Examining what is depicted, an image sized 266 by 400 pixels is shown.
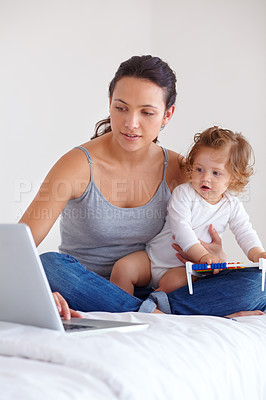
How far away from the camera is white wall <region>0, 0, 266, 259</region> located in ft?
11.3

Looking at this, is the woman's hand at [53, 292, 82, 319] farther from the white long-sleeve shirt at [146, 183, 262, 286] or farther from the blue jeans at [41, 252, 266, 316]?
the white long-sleeve shirt at [146, 183, 262, 286]

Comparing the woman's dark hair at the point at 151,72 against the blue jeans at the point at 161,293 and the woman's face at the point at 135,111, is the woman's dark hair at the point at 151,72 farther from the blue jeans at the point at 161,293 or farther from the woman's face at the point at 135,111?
the blue jeans at the point at 161,293

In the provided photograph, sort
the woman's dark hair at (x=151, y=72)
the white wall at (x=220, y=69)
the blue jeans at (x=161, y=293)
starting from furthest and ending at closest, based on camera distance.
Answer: the white wall at (x=220, y=69) → the woman's dark hair at (x=151, y=72) → the blue jeans at (x=161, y=293)

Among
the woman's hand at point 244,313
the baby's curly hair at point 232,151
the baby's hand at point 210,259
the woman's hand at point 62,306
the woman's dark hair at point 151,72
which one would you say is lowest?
the woman's hand at point 244,313

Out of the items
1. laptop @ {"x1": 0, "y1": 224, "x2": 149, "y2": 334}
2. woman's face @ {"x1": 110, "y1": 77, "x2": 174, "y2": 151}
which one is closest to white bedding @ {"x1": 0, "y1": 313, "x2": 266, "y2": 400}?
laptop @ {"x1": 0, "y1": 224, "x2": 149, "y2": 334}

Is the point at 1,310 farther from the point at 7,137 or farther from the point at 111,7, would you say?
the point at 111,7

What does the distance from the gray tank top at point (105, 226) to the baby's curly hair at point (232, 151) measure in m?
0.20

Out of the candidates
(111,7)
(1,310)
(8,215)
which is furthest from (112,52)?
(1,310)

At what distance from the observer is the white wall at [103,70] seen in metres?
3.44

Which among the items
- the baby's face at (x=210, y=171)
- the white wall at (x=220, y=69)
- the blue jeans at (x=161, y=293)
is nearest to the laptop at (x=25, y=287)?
the blue jeans at (x=161, y=293)

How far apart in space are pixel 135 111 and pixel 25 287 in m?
0.97

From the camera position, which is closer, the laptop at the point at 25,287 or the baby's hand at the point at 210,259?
the laptop at the point at 25,287

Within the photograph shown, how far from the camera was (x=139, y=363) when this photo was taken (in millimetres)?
919

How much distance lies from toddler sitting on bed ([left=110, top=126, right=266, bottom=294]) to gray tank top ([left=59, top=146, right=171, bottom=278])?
0.05m
